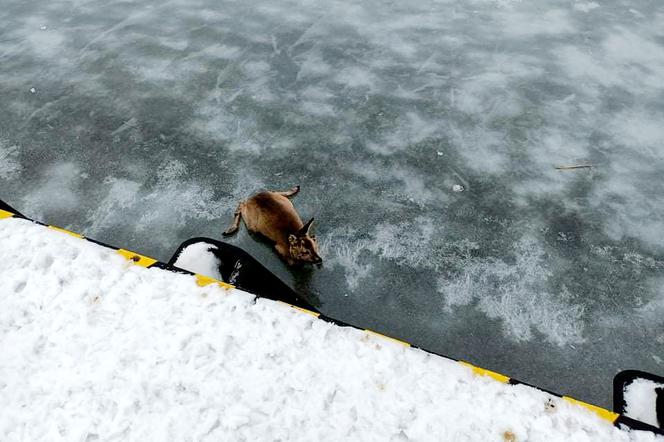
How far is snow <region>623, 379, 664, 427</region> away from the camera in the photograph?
2.02 meters

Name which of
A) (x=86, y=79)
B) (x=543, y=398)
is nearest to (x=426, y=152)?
(x=543, y=398)

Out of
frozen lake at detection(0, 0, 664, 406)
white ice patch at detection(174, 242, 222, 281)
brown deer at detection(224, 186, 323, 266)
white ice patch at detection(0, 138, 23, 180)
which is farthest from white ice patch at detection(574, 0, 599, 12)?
white ice patch at detection(0, 138, 23, 180)

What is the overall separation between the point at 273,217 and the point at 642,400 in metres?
2.35

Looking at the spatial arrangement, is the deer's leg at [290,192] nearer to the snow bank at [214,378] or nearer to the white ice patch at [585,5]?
the snow bank at [214,378]

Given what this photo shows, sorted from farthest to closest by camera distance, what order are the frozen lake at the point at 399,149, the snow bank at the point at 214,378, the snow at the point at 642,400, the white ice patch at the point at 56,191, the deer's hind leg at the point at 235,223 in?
1. the white ice patch at the point at 56,191
2. the deer's hind leg at the point at 235,223
3. the frozen lake at the point at 399,149
4. the snow at the point at 642,400
5. the snow bank at the point at 214,378

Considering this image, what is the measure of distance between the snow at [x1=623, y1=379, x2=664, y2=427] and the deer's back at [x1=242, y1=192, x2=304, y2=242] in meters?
2.16

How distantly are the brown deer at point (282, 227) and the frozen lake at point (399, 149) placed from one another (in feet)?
0.45

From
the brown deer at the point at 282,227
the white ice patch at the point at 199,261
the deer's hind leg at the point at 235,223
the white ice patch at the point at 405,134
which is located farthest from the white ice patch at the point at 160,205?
the white ice patch at the point at 405,134

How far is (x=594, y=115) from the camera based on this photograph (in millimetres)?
4895

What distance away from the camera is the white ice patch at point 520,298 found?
10.2ft

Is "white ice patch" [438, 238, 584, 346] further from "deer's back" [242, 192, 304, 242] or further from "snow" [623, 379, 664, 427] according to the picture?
"deer's back" [242, 192, 304, 242]

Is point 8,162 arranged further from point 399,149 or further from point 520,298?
point 520,298

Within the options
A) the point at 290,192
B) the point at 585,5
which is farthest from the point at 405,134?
the point at 585,5

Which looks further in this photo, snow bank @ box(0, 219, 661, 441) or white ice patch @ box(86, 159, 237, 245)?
white ice patch @ box(86, 159, 237, 245)
